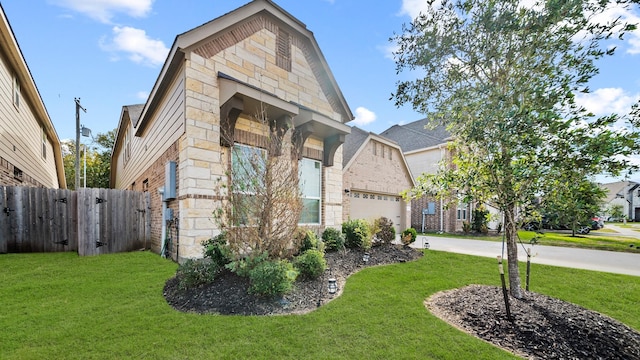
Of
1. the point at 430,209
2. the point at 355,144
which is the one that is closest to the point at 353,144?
the point at 355,144

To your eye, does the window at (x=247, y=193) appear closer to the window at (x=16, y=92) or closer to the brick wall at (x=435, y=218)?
the window at (x=16, y=92)

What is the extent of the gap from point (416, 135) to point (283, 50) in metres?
15.4

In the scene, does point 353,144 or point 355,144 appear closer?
point 355,144

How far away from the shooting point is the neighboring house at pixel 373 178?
1345 centimetres

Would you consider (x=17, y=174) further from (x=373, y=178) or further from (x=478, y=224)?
(x=478, y=224)

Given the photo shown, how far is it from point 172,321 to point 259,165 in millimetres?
2680

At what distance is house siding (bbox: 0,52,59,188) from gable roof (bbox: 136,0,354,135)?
3374mm

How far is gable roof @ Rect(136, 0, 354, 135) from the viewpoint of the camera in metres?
6.06

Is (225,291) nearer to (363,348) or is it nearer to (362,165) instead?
(363,348)

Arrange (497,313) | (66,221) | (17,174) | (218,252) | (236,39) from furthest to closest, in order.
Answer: (17,174) → (66,221) → (236,39) → (218,252) → (497,313)

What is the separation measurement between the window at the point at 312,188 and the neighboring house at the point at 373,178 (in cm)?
365

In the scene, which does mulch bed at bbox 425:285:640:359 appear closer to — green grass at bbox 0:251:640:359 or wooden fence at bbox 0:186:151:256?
green grass at bbox 0:251:640:359

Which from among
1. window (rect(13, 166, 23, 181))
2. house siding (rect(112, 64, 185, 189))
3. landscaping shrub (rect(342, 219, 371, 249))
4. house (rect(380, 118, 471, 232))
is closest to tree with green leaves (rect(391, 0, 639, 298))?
landscaping shrub (rect(342, 219, 371, 249))

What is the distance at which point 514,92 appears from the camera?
4.11m
